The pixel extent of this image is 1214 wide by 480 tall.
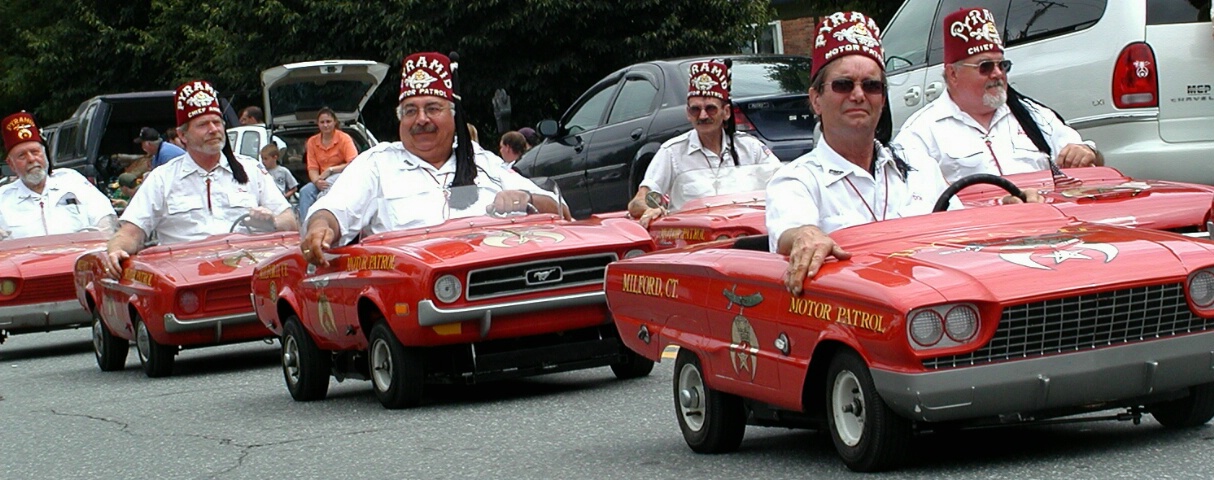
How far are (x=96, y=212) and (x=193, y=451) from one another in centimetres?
733

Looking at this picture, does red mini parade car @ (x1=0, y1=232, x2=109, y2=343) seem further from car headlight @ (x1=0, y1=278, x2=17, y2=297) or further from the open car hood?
the open car hood

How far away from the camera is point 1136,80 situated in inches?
432

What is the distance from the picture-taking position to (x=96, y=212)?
49.6 ft

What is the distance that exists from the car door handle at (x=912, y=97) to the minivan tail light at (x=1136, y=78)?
200 cm

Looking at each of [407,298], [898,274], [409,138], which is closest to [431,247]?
[407,298]

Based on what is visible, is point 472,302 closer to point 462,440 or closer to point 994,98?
point 462,440

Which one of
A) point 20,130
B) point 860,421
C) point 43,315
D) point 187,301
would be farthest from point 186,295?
point 860,421

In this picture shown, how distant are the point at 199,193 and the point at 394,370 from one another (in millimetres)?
3823

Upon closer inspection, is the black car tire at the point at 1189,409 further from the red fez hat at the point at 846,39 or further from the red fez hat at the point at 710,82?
the red fez hat at the point at 710,82

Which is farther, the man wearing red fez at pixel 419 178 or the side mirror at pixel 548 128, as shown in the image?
the side mirror at pixel 548 128

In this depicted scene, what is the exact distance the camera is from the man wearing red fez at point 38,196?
15.0 m

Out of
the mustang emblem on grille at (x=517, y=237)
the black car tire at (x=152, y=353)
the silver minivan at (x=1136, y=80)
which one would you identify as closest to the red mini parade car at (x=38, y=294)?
the black car tire at (x=152, y=353)

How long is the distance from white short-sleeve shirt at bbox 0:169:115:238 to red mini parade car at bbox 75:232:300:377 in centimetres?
278

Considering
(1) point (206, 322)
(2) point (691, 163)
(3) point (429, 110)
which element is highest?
(3) point (429, 110)
